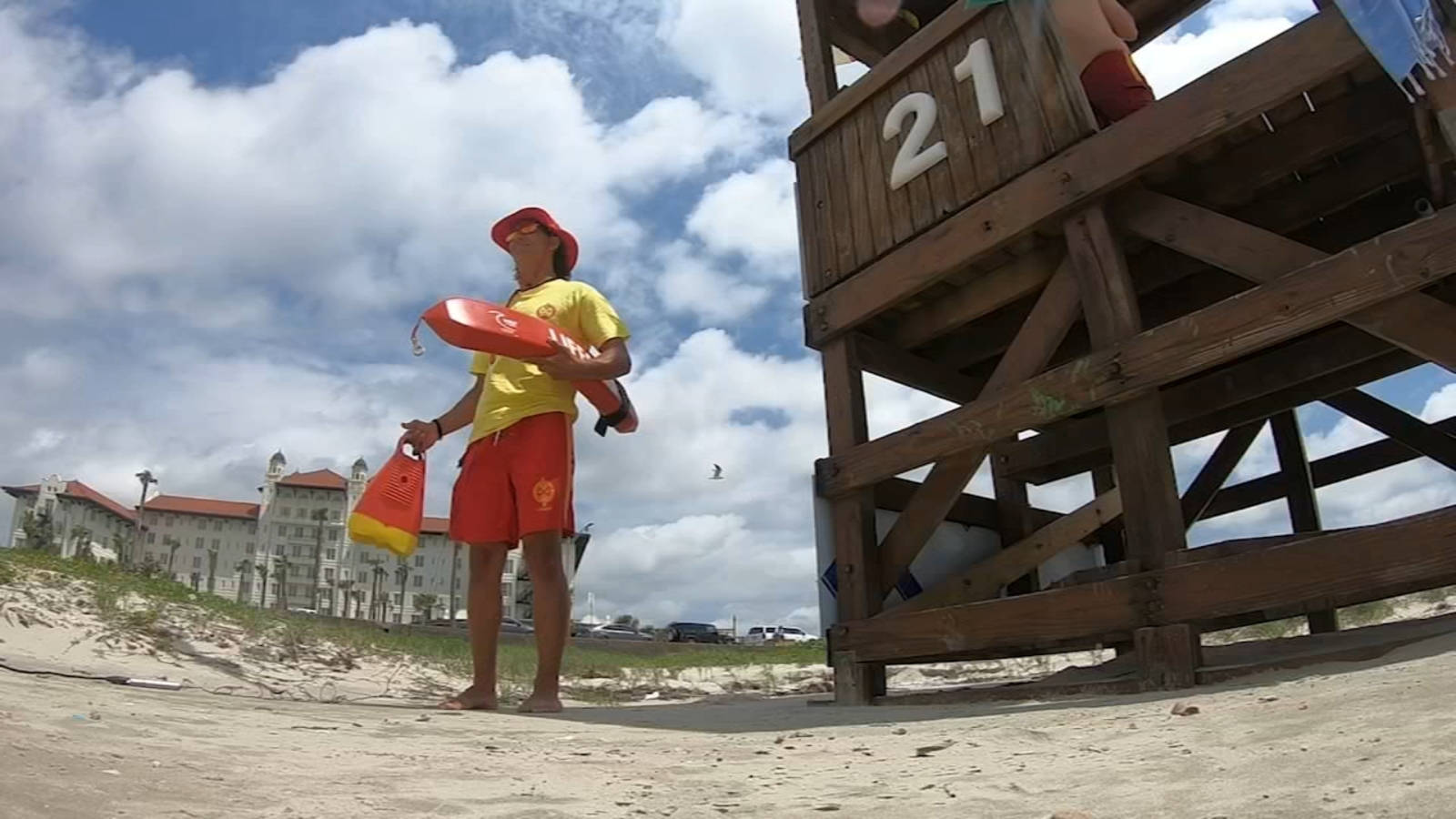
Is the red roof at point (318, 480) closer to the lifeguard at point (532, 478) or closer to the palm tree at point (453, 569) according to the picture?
the palm tree at point (453, 569)

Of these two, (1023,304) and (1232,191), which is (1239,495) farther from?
(1232,191)

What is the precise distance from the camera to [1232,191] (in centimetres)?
400

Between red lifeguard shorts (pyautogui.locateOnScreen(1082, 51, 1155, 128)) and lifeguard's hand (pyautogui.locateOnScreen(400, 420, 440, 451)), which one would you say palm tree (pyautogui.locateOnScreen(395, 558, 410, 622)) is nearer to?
lifeguard's hand (pyautogui.locateOnScreen(400, 420, 440, 451))

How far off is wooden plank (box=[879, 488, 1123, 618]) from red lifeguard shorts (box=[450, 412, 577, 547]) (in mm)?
1633

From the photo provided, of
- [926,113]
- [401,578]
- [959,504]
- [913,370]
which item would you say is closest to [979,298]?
[913,370]

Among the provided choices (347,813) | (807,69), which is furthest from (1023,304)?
(347,813)

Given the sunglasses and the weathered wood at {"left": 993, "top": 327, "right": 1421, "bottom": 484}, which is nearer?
the sunglasses

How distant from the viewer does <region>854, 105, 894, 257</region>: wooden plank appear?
15.5ft

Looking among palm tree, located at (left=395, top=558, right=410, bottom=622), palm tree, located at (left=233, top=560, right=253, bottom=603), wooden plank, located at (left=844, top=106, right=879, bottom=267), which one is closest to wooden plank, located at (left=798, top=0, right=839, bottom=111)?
wooden plank, located at (left=844, top=106, right=879, bottom=267)

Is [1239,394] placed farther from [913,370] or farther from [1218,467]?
[913,370]

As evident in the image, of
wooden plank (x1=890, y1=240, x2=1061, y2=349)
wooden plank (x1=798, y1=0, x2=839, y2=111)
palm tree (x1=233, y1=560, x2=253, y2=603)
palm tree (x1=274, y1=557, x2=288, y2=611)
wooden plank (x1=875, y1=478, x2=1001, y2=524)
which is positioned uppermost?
palm tree (x1=233, y1=560, x2=253, y2=603)

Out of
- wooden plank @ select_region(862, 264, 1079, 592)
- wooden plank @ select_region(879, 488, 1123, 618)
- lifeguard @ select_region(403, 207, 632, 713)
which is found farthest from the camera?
wooden plank @ select_region(879, 488, 1123, 618)

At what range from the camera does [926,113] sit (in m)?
4.64

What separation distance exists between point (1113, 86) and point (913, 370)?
1697mm
